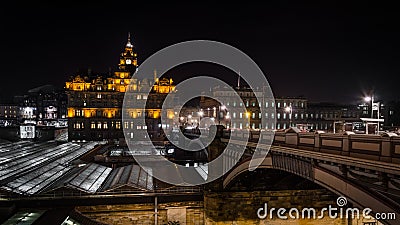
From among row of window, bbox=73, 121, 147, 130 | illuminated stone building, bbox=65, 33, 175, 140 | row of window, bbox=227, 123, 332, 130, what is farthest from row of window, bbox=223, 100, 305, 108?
row of window, bbox=73, 121, 147, 130

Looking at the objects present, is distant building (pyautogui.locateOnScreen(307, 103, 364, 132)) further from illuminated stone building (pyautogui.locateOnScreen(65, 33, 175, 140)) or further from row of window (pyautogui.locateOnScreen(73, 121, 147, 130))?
row of window (pyautogui.locateOnScreen(73, 121, 147, 130))

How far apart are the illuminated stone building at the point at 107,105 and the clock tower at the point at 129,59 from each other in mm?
4541

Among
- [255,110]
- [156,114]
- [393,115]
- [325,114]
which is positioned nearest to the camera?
[393,115]

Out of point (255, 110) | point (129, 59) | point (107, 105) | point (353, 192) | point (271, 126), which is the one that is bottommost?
point (271, 126)

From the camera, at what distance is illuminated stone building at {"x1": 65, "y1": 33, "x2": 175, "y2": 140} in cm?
10419

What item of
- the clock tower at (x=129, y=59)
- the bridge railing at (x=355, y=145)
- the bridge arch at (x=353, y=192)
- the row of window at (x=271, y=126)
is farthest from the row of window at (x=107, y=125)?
the bridge arch at (x=353, y=192)

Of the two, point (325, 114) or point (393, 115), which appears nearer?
point (393, 115)

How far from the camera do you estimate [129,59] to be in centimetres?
12369

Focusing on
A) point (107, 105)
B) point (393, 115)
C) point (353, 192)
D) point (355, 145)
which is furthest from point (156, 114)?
point (353, 192)

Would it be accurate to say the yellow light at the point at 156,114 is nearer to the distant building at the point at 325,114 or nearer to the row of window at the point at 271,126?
the row of window at the point at 271,126

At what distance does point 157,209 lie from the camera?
1383 inches

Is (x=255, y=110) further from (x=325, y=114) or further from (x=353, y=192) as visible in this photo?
(x=353, y=192)

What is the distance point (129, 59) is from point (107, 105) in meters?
24.3

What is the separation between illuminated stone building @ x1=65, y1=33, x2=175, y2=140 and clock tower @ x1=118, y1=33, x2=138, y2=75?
4.54m
